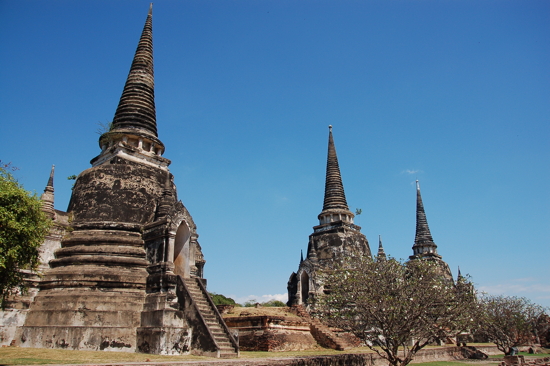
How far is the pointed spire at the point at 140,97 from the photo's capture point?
21078 millimetres

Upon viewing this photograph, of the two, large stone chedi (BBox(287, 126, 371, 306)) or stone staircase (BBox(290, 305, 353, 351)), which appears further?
large stone chedi (BBox(287, 126, 371, 306))

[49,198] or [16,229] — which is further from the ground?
[49,198]

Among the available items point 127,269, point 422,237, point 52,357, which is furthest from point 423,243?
point 52,357

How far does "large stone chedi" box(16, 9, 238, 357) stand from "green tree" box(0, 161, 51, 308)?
132 inches

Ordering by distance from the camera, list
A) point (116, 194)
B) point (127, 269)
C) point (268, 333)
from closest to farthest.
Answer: point (127, 269)
point (116, 194)
point (268, 333)

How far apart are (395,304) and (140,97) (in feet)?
52.8

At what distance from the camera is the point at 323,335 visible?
2122cm

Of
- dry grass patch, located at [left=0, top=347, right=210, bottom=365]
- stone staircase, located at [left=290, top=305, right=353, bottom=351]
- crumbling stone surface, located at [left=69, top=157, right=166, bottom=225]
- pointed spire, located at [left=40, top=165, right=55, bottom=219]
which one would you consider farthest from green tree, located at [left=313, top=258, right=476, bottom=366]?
pointed spire, located at [left=40, top=165, right=55, bottom=219]

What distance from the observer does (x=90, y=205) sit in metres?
18.1

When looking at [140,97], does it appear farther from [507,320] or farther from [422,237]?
[422,237]

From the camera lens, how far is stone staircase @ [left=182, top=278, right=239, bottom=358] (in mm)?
14297

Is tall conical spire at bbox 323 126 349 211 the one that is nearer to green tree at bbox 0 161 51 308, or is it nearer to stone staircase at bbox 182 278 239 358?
stone staircase at bbox 182 278 239 358

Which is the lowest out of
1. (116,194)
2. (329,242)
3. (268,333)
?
(268,333)

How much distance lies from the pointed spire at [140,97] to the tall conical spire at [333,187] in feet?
60.9
